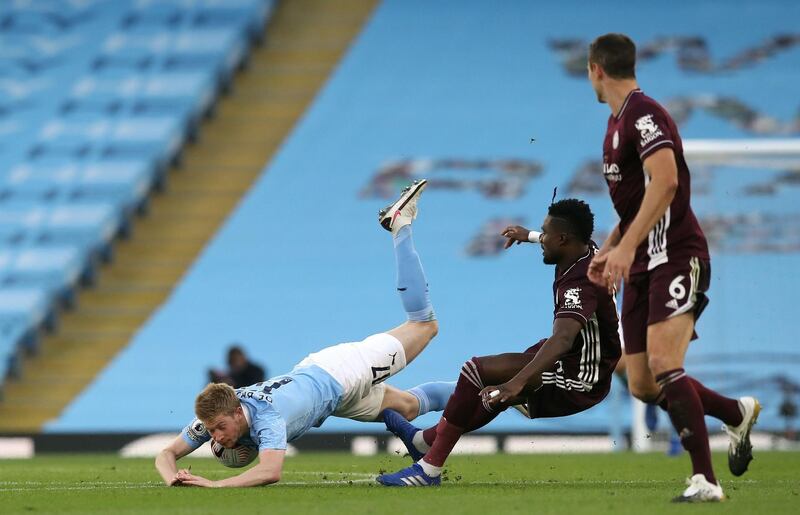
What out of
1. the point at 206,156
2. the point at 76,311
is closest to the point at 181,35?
the point at 206,156

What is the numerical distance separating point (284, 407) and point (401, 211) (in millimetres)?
1646

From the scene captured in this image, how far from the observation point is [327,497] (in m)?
6.66

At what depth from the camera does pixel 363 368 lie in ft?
26.2

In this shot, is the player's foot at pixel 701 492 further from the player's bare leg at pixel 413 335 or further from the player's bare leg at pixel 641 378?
the player's bare leg at pixel 413 335

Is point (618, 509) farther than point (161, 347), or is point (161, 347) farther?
point (161, 347)

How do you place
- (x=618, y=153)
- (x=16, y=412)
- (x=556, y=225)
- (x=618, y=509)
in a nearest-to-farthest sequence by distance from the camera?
(x=618, y=509) → (x=618, y=153) → (x=556, y=225) → (x=16, y=412)

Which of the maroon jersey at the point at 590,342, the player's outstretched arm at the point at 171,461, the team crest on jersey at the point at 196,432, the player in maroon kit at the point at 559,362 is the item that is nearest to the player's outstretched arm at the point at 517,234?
the player in maroon kit at the point at 559,362

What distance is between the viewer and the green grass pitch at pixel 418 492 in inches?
231

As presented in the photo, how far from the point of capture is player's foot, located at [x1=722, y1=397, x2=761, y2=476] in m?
6.50

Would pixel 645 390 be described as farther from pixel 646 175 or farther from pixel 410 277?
pixel 410 277

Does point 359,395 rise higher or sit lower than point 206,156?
lower

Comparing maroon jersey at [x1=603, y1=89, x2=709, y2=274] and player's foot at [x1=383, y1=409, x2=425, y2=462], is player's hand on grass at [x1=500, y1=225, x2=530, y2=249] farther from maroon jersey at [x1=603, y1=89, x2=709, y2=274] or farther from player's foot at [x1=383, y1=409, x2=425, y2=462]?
maroon jersey at [x1=603, y1=89, x2=709, y2=274]

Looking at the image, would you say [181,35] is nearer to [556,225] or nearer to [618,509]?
[556,225]

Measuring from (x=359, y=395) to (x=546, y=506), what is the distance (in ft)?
7.61
